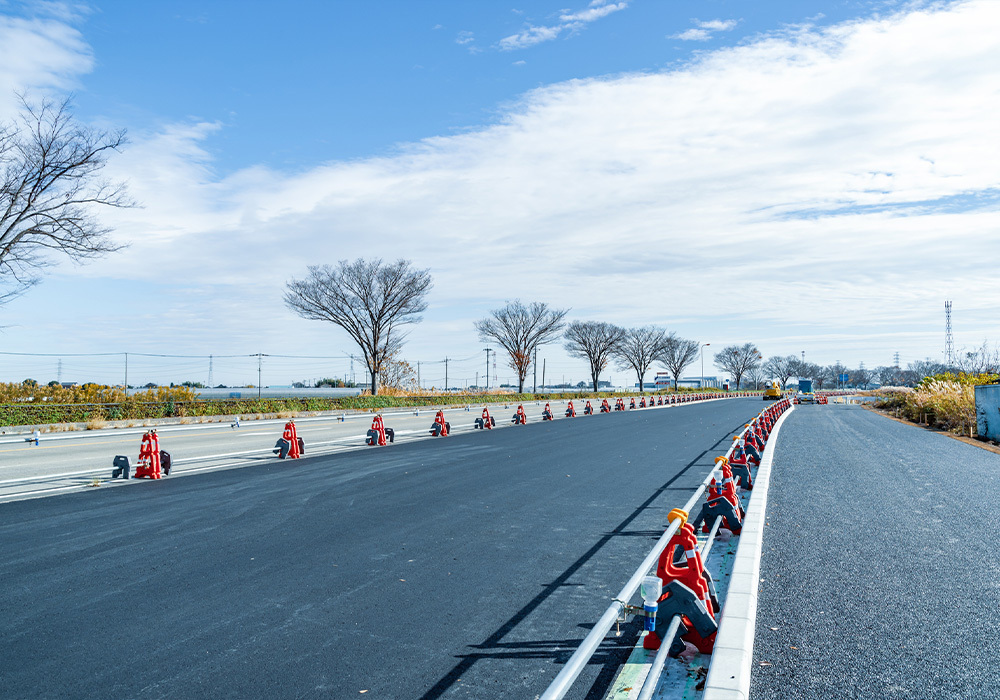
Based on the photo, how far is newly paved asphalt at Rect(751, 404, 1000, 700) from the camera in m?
4.15

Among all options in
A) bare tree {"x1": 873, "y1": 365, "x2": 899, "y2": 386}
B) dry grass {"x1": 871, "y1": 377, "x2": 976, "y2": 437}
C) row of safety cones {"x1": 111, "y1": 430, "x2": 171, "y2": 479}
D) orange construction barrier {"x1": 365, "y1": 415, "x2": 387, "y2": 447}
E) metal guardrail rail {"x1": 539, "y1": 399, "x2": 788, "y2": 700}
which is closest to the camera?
metal guardrail rail {"x1": 539, "y1": 399, "x2": 788, "y2": 700}

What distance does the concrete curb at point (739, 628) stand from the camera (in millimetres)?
3836

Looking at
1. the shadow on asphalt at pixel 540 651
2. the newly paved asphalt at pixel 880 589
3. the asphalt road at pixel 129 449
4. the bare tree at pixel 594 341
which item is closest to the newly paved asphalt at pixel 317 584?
the shadow on asphalt at pixel 540 651

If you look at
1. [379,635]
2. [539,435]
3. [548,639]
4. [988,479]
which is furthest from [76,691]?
[539,435]

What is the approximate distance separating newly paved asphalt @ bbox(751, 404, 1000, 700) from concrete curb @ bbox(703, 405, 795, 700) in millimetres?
112

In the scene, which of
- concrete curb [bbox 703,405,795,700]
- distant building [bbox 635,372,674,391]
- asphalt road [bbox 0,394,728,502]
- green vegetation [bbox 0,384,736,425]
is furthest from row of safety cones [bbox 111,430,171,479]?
distant building [bbox 635,372,674,391]

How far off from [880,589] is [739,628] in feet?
6.73

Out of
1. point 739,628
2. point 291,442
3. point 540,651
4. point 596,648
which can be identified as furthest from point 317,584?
point 291,442

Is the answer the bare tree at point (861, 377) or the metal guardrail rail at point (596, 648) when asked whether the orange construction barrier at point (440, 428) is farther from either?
the bare tree at point (861, 377)

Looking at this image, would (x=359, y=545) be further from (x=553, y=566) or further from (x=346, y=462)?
(x=346, y=462)

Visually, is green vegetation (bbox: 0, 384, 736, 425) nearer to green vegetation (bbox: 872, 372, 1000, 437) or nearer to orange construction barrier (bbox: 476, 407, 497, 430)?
orange construction barrier (bbox: 476, 407, 497, 430)

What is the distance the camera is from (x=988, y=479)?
1225 cm

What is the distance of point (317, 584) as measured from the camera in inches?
239

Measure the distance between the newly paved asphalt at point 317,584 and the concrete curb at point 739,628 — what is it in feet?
2.25
